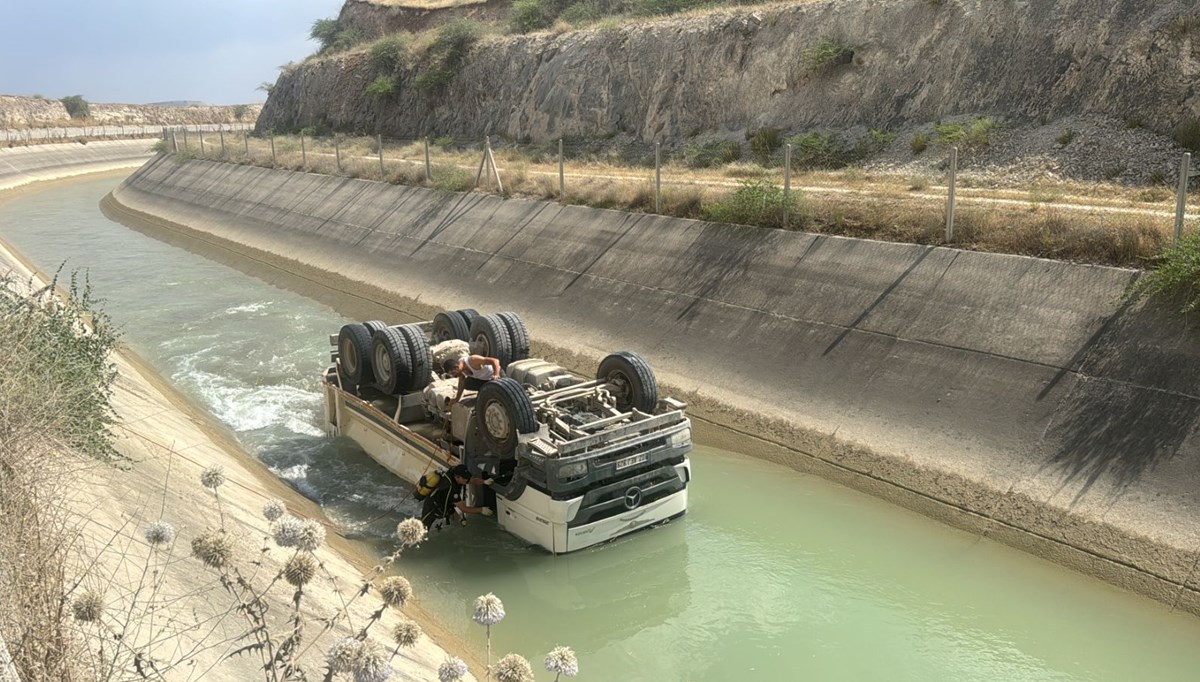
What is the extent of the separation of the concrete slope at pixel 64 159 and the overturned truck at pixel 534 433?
2148 inches

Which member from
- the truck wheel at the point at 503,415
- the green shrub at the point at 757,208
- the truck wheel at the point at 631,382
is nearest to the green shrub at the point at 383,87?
the green shrub at the point at 757,208

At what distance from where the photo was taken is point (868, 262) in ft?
50.1

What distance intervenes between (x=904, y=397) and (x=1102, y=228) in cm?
370

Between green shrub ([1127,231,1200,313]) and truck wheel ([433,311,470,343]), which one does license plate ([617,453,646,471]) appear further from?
green shrub ([1127,231,1200,313])

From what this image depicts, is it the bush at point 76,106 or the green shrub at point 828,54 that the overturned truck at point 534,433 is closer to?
the green shrub at point 828,54

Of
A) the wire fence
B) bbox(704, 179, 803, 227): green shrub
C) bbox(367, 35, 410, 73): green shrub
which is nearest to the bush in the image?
bbox(367, 35, 410, 73): green shrub

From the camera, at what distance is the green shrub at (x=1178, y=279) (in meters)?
11.3

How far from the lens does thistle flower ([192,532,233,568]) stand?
3.99m

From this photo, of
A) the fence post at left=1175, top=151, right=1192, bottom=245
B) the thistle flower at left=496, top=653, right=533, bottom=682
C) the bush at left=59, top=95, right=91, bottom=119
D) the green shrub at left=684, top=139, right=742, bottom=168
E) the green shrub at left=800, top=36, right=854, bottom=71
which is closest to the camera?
the thistle flower at left=496, top=653, right=533, bottom=682

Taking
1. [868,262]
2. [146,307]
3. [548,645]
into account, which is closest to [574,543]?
[548,645]

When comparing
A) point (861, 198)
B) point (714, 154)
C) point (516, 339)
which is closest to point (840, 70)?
point (714, 154)

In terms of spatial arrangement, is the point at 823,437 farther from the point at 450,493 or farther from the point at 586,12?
the point at 586,12

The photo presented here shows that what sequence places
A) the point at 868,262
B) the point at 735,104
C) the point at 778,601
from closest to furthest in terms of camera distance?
the point at 778,601, the point at 868,262, the point at 735,104

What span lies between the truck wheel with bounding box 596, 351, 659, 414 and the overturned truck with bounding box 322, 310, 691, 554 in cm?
1
